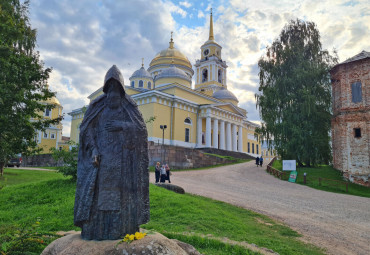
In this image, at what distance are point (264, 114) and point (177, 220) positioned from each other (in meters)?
19.3

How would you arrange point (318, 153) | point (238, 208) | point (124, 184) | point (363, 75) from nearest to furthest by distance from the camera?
point (124, 184)
point (238, 208)
point (363, 75)
point (318, 153)

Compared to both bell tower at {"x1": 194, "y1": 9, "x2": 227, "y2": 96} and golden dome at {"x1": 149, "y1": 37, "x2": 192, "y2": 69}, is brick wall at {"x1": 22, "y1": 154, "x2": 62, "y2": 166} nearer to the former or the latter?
golden dome at {"x1": 149, "y1": 37, "x2": 192, "y2": 69}

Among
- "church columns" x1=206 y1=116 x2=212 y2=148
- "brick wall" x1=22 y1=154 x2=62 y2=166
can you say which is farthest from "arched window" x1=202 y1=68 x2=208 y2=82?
"brick wall" x1=22 y1=154 x2=62 y2=166

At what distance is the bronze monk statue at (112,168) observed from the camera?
12.4ft

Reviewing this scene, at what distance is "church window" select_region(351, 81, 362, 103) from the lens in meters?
20.9

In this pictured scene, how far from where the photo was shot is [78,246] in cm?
354

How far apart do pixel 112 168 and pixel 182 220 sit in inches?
170

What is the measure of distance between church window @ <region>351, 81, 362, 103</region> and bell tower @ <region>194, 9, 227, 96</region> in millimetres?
30955

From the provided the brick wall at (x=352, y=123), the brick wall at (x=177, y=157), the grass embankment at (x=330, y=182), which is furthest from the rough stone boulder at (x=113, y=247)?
the brick wall at (x=177, y=157)

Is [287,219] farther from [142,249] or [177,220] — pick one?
[142,249]

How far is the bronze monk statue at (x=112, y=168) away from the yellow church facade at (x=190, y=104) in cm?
2179

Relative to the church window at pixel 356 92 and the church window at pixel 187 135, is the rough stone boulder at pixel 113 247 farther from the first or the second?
the church window at pixel 187 135

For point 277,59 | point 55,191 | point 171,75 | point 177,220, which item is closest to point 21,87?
point 55,191

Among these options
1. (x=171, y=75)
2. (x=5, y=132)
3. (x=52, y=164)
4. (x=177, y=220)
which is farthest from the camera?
(x=171, y=75)
